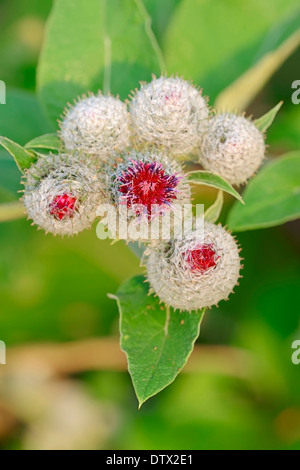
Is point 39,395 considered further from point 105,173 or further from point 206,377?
point 105,173

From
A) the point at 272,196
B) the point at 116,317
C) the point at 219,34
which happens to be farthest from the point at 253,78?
the point at 116,317

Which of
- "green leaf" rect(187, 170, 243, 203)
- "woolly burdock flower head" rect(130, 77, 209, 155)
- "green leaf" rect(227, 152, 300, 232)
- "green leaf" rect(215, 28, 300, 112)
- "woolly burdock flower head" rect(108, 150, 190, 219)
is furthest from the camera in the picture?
"green leaf" rect(215, 28, 300, 112)

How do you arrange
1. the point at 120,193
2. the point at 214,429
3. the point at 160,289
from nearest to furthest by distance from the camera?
1. the point at 120,193
2. the point at 160,289
3. the point at 214,429

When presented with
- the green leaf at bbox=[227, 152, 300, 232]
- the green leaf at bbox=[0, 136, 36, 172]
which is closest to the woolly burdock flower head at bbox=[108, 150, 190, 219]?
the green leaf at bbox=[0, 136, 36, 172]

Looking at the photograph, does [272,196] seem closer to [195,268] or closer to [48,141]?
[195,268]

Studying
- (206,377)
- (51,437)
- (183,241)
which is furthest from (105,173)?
(51,437)

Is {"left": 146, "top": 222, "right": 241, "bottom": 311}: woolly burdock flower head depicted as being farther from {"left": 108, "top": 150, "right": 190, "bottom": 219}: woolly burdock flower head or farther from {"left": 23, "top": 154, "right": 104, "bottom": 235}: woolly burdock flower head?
{"left": 23, "top": 154, "right": 104, "bottom": 235}: woolly burdock flower head
